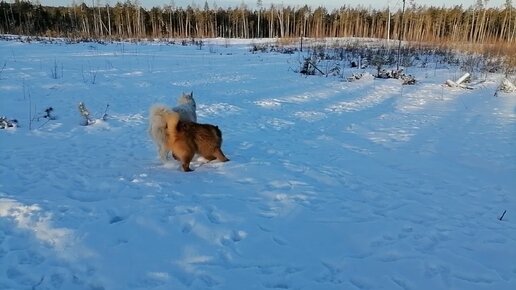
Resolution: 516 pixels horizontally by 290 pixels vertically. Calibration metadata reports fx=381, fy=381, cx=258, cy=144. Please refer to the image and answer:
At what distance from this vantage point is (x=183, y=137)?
5.51 m

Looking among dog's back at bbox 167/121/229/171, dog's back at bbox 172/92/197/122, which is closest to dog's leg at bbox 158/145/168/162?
dog's back at bbox 167/121/229/171

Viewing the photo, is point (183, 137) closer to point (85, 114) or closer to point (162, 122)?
point (162, 122)

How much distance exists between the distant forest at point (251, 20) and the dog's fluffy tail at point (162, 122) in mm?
38301

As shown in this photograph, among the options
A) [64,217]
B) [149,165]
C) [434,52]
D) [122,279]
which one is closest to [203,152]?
[149,165]

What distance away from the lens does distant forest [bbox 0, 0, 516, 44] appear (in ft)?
143

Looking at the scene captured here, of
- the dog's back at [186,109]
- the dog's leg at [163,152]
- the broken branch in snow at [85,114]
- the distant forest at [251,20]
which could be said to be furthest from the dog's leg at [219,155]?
the distant forest at [251,20]

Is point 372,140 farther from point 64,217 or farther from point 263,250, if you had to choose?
point 64,217

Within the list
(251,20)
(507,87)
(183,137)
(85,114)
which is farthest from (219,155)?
(251,20)

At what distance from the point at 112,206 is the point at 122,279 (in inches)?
54.3

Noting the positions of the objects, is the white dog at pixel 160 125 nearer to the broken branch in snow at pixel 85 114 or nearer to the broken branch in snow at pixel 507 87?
the broken branch in snow at pixel 85 114

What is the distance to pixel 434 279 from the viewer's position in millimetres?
3395

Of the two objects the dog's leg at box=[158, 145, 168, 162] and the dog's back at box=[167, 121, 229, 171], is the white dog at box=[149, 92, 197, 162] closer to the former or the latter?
the dog's leg at box=[158, 145, 168, 162]

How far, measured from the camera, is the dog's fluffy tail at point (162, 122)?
5312 millimetres

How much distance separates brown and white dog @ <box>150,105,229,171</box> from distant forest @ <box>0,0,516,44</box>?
37867 millimetres
